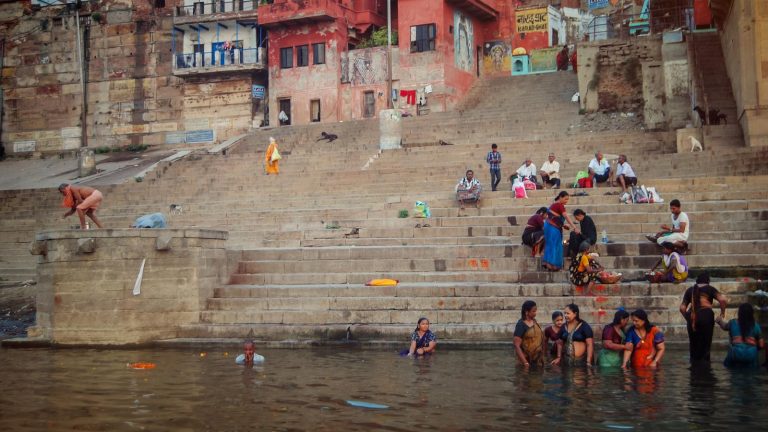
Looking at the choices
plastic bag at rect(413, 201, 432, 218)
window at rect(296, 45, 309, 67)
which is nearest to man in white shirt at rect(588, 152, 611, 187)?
plastic bag at rect(413, 201, 432, 218)

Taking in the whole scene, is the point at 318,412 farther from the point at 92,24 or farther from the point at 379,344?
the point at 92,24

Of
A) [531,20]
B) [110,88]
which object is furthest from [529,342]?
[110,88]

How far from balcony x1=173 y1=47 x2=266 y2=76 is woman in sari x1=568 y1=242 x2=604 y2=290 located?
2639 cm

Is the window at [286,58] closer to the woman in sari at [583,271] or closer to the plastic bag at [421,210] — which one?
the plastic bag at [421,210]

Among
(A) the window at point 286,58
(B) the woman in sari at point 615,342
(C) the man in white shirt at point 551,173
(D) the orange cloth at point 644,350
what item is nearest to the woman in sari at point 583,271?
(B) the woman in sari at point 615,342

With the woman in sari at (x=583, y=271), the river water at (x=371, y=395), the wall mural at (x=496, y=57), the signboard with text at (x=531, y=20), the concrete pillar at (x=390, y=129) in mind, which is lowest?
the river water at (x=371, y=395)

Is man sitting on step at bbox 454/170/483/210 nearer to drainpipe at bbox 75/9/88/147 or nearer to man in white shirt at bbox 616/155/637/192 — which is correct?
man in white shirt at bbox 616/155/637/192

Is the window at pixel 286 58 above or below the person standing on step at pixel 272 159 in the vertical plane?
above

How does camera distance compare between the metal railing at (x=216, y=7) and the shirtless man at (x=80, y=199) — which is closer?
the shirtless man at (x=80, y=199)

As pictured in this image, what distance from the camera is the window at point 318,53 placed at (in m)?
35.6

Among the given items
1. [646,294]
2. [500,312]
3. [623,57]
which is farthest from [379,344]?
[623,57]

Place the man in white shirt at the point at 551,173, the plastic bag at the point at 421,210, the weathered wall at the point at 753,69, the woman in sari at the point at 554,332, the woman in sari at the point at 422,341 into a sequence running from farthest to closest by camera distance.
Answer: the weathered wall at the point at 753,69
the man in white shirt at the point at 551,173
the plastic bag at the point at 421,210
the woman in sari at the point at 422,341
the woman in sari at the point at 554,332

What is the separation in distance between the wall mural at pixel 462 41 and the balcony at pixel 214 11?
25.0 feet

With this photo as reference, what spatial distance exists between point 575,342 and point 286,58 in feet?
92.2
